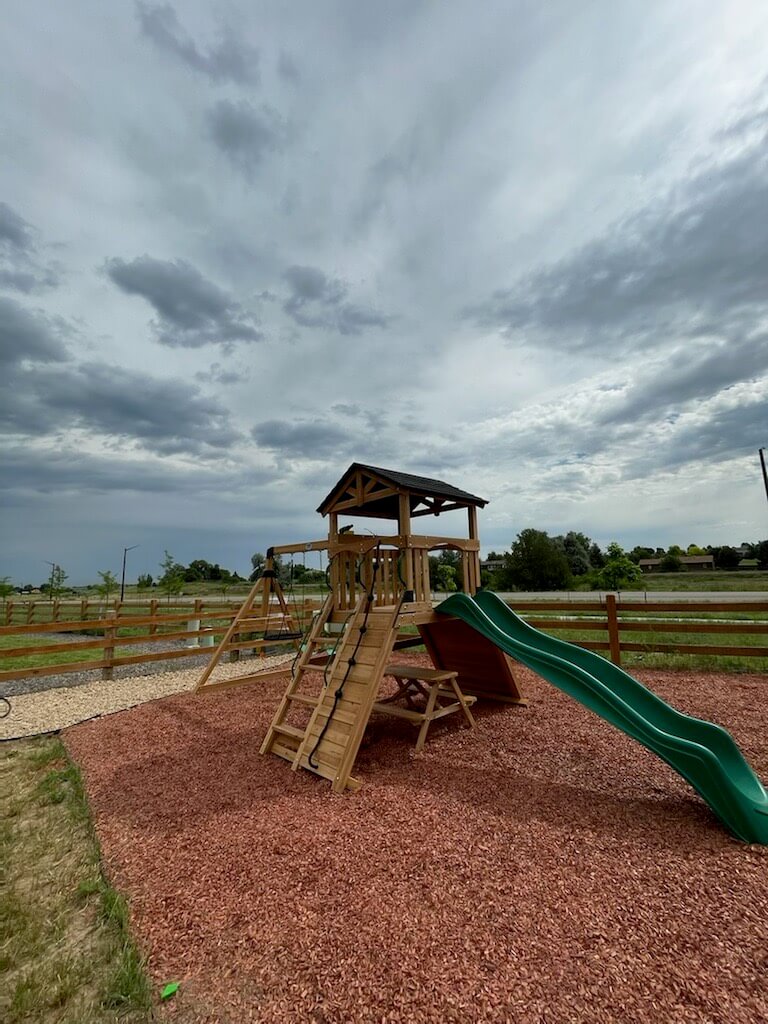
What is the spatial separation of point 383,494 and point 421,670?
210cm

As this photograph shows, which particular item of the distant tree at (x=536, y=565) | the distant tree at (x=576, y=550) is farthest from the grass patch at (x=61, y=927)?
the distant tree at (x=576, y=550)

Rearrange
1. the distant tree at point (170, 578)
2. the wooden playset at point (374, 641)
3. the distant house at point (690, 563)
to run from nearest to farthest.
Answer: the wooden playset at point (374, 641) < the distant tree at point (170, 578) < the distant house at point (690, 563)

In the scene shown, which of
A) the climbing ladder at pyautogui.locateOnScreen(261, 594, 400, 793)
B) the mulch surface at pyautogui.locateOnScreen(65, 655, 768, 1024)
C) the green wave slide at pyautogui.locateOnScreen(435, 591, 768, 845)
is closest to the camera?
the mulch surface at pyautogui.locateOnScreen(65, 655, 768, 1024)

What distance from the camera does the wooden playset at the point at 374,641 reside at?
4176mm

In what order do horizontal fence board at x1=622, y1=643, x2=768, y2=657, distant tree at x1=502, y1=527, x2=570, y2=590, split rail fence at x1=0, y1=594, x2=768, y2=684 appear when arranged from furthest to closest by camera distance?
distant tree at x1=502, y1=527, x2=570, y2=590, split rail fence at x1=0, y1=594, x2=768, y2=684, horizontal fence board at x1=622, y1=643, x2=768, y2=657

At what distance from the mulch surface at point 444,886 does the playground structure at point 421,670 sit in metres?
0.30

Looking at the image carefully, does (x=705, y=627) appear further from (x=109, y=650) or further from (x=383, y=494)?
(x=109, y=650)

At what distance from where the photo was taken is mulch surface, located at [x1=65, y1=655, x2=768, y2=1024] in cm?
179

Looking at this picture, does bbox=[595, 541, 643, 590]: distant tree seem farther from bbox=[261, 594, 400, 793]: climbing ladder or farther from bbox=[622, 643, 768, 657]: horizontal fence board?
bbox=[261, 594, 400, 793]: climbing ladder

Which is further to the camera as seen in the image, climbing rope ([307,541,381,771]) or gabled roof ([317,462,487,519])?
gabled roof ([317,462,487,519])

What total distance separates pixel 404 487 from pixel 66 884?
412 centimetres

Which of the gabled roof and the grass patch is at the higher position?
the gabled roof

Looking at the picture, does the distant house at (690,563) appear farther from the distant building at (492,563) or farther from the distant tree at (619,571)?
the distant tree at (619,571)

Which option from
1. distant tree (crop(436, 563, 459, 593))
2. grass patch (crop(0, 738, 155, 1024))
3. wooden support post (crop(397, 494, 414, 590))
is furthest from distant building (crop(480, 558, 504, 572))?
grass patch (crop(0, 738, 155, 1024))
